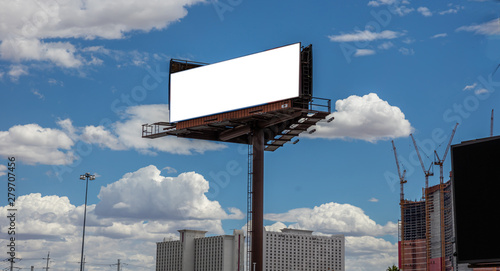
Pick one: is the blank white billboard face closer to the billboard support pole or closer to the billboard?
the billboard support pole

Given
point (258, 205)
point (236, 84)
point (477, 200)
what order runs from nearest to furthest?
point (477, 200)
point (258, 205)
point (236, 84)

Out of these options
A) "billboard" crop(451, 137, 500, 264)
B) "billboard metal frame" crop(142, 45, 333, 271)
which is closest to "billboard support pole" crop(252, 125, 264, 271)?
"billboard metal frame" crop(142, 45, 333, 271)

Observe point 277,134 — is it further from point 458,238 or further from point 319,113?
point 458,238

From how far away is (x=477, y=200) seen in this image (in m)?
50.4

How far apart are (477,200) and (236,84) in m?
38.0

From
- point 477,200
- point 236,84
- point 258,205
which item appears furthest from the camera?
point 236,84

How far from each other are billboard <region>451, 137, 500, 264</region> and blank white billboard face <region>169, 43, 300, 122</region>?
28.1 metres

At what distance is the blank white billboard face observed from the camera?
7806 cm

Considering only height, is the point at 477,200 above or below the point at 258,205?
below

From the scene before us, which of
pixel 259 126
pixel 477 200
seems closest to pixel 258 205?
pixel 259 126

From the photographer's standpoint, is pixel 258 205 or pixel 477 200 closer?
pixel 477 200

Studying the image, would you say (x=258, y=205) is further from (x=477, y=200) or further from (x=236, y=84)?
(x=477, y=200)

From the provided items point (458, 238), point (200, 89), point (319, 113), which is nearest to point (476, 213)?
point (458, 238)

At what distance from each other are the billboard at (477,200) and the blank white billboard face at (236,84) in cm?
2814
